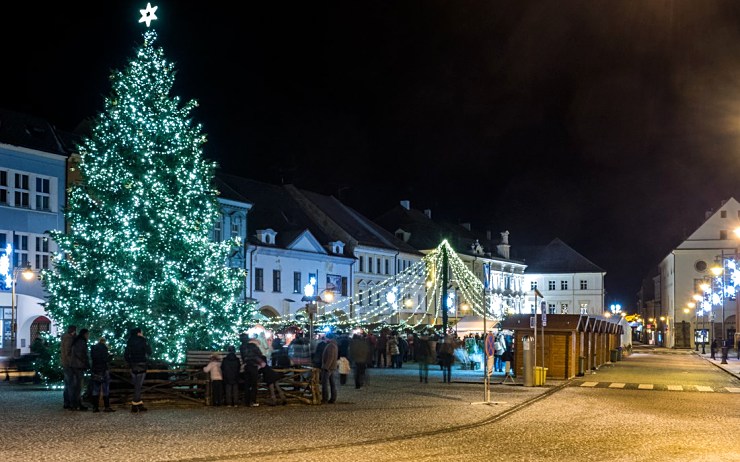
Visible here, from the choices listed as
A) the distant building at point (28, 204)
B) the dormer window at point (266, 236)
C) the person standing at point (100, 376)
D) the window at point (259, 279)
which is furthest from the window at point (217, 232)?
the person standing at point (100, 376)

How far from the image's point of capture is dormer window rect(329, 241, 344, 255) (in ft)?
232

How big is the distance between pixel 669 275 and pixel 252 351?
95617 mm

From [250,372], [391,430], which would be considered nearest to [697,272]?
[250,372]

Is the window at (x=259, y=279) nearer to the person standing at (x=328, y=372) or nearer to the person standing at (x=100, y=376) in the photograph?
the person standing at (x=328, y=372)

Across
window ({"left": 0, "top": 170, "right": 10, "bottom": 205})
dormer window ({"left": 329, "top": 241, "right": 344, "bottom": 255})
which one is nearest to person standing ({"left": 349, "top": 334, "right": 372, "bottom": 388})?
window ({"left": 0, "top": 170, "right": 10, "bottom": 205})

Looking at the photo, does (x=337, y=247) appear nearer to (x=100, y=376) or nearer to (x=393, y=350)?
(x=393, y=350)

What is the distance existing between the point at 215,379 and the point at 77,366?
2995mm

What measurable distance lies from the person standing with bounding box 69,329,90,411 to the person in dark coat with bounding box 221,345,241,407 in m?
2.95

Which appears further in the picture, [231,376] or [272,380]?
[272,380]

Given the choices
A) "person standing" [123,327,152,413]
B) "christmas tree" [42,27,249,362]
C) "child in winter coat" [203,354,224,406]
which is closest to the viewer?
"person standing" [123,327,152,413]

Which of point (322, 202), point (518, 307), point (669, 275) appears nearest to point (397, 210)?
point (322, 202)

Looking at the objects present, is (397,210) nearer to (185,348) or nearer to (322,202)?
(322,202)

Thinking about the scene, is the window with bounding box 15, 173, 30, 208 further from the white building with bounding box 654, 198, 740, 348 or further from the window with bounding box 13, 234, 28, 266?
the white building with bounding box 654, 198, 740, 348

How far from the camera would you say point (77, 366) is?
2100 centimetres
